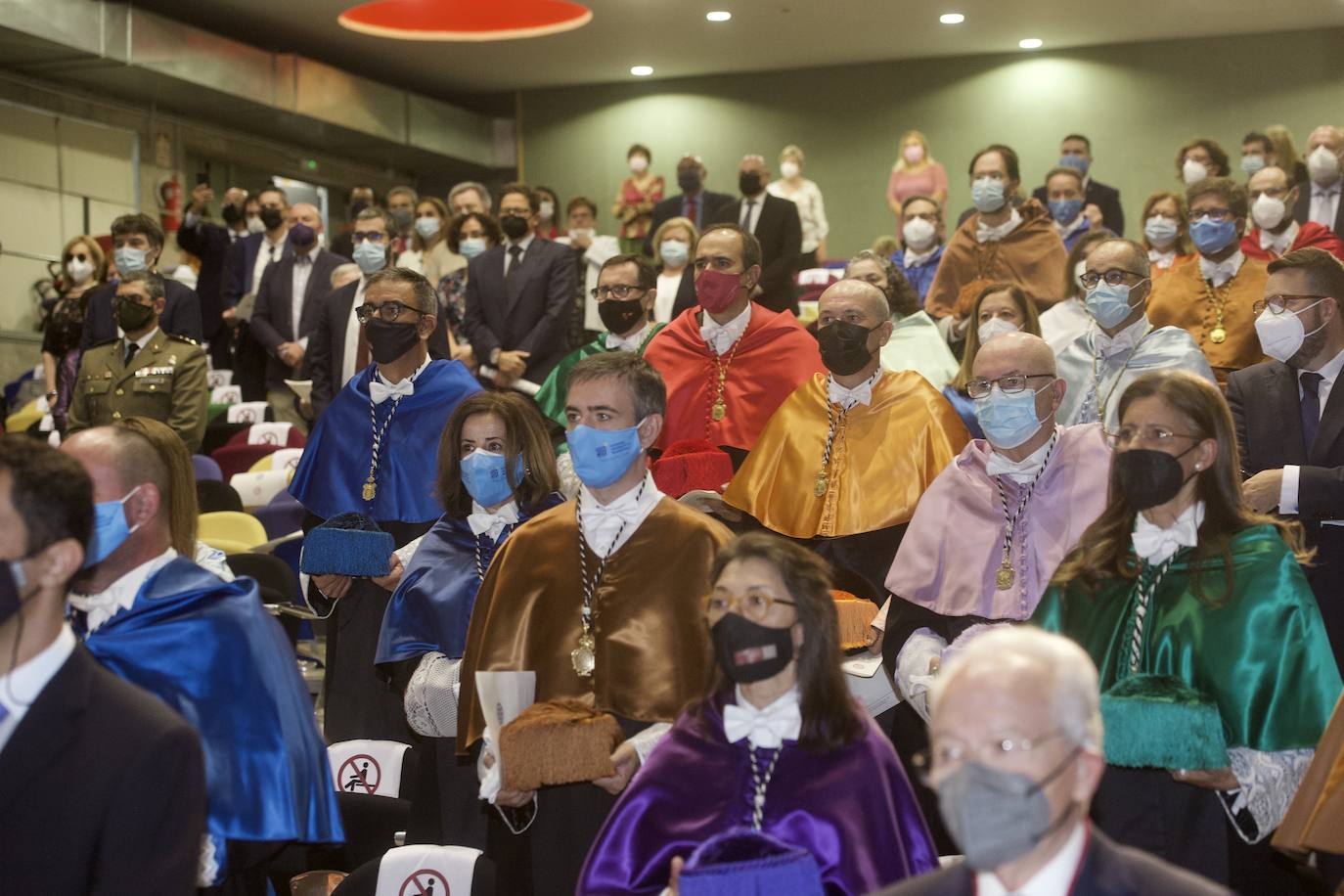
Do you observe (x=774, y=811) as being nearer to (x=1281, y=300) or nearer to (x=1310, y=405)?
(x=1310, y=405)

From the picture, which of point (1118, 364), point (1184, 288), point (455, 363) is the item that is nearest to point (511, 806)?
point (455, 363)

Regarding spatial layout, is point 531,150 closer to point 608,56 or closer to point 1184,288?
Answer: point 608,56

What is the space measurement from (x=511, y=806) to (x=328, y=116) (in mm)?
16207

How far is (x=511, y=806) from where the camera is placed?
14.2 feet

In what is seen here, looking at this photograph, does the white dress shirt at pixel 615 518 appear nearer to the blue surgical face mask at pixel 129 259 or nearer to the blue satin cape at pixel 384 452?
the blue satin cape at pixel 384 452

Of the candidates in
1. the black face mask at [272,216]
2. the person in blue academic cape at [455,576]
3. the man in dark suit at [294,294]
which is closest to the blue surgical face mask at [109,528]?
the person in blue academic cape at [455,576]

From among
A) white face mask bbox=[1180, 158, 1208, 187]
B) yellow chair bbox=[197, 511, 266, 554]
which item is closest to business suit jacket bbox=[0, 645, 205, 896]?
yellow chair bbox=[197, 511, 266, 554]

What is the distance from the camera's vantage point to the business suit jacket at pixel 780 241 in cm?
1053

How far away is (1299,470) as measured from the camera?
5.30 meters

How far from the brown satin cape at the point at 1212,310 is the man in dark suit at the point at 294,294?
19.2 feet

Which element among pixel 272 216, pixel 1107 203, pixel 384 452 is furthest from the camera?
pixel 1107 203

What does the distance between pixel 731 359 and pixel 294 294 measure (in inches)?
199

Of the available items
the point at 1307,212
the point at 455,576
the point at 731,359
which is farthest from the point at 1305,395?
the point at 1307,212

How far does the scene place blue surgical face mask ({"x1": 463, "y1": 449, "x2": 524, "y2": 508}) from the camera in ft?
17.6
